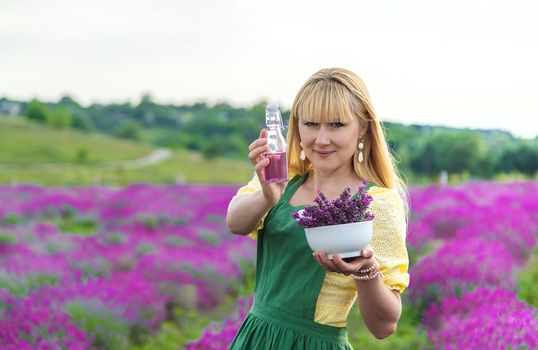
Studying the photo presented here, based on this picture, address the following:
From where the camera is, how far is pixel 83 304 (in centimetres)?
501

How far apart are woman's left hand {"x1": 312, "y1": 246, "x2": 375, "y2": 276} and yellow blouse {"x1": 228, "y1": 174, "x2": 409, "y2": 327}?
8.9 inches

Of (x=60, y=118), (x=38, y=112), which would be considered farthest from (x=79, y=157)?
(x=38, y=112)

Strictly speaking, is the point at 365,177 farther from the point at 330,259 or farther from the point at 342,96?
the point at 330,259

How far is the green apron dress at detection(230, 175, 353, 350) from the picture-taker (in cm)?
238

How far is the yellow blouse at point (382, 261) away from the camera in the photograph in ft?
7.57

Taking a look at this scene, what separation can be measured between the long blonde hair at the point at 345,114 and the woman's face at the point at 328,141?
26mm

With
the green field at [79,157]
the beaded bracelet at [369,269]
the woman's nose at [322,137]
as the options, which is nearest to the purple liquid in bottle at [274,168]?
the woman's nose at [322,137]

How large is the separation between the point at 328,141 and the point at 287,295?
1.63 ft

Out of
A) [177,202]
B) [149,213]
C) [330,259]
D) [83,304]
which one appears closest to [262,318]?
[330,259]

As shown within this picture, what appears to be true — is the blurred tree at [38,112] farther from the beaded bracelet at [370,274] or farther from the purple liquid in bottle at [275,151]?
the beaded bracelet at [370,274]

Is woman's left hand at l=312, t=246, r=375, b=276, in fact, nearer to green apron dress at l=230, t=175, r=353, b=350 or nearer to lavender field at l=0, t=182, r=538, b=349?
green apron dress at l=230, t=175, r=353, b=350

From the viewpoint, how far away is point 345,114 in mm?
2295

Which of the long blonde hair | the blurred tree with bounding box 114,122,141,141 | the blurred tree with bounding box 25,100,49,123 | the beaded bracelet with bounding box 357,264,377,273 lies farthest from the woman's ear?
the blurred tree with bounding box 25,100,49,123

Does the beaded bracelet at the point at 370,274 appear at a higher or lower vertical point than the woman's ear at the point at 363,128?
lower
